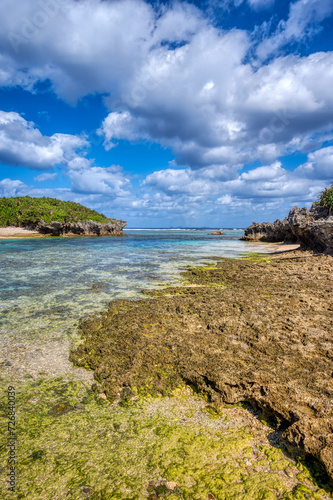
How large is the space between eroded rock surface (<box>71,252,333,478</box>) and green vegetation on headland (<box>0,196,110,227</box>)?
5776cm

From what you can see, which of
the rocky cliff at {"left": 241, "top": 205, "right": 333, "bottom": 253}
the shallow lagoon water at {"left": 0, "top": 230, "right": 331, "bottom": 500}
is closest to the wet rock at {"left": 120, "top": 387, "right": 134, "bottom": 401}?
the shallow lagoon water at {"left": 0, "top": 230, "right": 331, "bottom": 500}

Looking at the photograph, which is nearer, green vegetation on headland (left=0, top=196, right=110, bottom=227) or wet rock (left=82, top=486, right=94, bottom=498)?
wet rock (left=82, top=486, right=94, bottom=498)

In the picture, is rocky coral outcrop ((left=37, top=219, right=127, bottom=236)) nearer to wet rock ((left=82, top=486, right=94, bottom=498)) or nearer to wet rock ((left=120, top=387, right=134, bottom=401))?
wet rock ((left=120, top=387, right=134, bottom=401))

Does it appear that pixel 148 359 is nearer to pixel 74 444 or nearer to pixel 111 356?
pixel 111 356

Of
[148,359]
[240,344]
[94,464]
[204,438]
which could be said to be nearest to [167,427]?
[204,438]

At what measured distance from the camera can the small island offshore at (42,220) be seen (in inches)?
2244

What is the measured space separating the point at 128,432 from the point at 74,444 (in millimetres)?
622

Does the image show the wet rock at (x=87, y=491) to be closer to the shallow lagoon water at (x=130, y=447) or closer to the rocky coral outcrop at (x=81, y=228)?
the shallow lagoon water at (x=130, y=447)

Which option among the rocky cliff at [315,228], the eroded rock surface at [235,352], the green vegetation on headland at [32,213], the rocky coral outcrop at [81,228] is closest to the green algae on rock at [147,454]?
the eroded rock surface at [235,352]

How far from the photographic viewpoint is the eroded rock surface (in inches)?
→ 129

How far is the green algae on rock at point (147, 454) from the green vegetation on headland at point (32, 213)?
198 ft

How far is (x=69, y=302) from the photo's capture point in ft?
28.3

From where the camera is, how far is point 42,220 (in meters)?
56.6

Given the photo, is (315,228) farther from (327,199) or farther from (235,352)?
(235,352)
